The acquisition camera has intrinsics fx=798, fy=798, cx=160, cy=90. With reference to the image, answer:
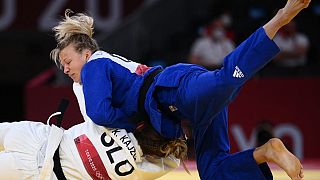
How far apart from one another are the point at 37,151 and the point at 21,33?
7647 millimetres

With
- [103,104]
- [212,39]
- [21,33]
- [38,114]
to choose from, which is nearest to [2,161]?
[103,104]

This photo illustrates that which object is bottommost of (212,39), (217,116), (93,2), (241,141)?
(241,141)

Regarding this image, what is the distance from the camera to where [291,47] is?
376 inches

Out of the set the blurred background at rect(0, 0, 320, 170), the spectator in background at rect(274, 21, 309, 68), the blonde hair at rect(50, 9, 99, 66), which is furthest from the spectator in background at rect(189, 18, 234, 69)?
the blonde hair at rect(50, 9, 99, 66)

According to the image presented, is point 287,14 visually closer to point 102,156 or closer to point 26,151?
point 102,156

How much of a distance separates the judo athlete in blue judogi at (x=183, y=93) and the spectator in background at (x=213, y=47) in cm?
475

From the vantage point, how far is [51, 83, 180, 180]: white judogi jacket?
447 centimetres

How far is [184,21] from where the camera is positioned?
436 inches

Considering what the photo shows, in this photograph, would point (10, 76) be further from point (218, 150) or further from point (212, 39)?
point (218, 150)

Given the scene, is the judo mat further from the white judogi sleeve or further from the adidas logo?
the adidas logo

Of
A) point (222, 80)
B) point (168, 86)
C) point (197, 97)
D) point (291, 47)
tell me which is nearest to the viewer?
point (222, 80)

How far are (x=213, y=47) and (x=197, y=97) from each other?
5370 millimetres

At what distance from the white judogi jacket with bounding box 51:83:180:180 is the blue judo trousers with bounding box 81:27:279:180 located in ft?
0.35

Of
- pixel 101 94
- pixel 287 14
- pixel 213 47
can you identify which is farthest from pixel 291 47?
pixel 287 14
